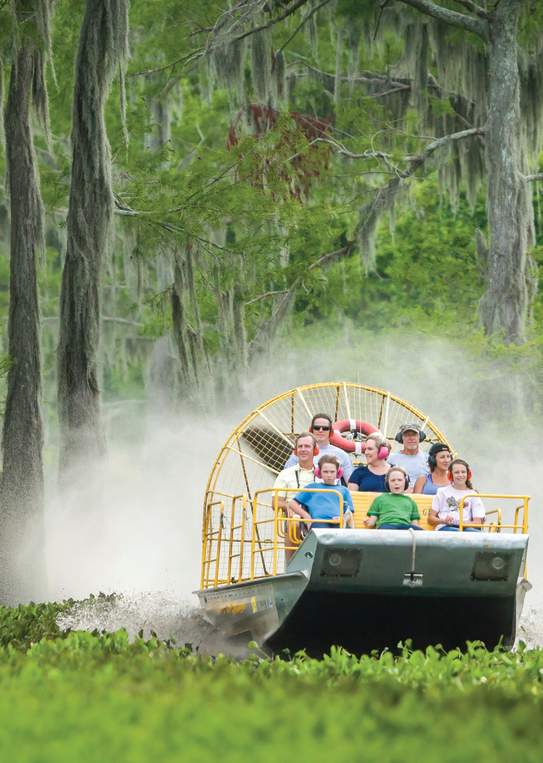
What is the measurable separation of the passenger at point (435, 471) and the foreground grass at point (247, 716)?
207 inches

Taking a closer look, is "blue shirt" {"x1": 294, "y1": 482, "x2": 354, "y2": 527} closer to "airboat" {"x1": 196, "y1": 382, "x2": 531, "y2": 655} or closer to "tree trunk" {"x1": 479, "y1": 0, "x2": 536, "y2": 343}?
"airboat" {"x1": 196, "y1": 382, "x2": 531, "y2": 655}

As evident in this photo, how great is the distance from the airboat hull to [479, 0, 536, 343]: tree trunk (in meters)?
11.9

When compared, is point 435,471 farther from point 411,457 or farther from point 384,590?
point 384,590

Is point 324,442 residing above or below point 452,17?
below

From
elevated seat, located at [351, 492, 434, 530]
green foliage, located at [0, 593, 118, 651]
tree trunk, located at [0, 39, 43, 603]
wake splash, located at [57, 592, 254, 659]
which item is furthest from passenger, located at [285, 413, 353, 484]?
tree trunk, located at [0, 39, 43, 603]

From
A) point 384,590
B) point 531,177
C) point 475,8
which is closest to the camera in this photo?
point 384,590

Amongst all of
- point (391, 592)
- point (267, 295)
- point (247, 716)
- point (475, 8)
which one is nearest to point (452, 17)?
point (475, 8)

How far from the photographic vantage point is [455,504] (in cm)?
1223

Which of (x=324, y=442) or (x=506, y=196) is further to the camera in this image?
(x=506, y=196)

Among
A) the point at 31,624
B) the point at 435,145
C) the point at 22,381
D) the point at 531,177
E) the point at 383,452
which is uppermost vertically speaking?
the point at 435,145

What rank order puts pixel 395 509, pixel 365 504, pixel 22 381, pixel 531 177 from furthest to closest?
pixel 531 177 < pixel 22 381 < pixel 365 504 < pixel 395 509

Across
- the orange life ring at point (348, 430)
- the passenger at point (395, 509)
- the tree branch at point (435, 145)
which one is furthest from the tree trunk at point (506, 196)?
the passenger at point (395, 509)

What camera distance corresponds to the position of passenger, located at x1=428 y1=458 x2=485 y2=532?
12.1 m

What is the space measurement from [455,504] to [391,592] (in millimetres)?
1344
